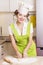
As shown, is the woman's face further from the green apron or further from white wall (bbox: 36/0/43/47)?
white wall (bbox: 36/0/43/47)

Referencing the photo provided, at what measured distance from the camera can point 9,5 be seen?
2.80m

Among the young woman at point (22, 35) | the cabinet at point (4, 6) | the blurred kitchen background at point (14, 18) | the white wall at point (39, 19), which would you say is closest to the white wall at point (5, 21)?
the blurred kitchen background at point (14, 18)

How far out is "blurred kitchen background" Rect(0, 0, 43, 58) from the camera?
2.41 meters

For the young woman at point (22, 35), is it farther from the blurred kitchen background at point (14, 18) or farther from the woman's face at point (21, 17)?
the blurred kitchen background at point (14, 18)

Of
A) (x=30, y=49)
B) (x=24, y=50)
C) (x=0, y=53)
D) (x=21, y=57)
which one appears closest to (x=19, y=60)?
(x=21, y=57)

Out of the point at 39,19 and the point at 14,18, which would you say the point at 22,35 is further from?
the point at 14,18

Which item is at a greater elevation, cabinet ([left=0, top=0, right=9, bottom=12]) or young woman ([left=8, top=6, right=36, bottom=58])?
cabinet ([left=0, top=0, right=9, bottom=12])

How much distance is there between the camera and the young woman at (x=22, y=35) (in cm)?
157

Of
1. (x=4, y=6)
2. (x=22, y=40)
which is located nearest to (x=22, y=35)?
(x=22, y=40)

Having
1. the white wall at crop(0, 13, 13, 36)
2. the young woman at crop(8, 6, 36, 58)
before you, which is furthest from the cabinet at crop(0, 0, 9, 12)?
the young woman at crop(8, 6, 36, 58)

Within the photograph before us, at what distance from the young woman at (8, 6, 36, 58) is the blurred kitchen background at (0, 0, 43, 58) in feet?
2.46

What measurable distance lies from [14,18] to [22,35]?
1151mm

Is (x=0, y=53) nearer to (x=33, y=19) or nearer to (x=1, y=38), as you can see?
(x=1, y=38)

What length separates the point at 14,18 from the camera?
2770 mm
